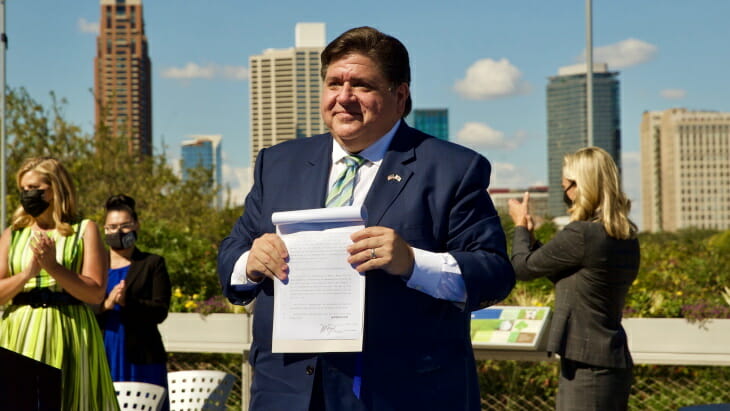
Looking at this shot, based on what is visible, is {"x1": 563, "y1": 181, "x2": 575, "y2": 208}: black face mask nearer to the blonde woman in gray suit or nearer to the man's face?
the blonde woman in gray suit

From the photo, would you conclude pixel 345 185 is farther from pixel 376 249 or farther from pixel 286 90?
pixel 286 90

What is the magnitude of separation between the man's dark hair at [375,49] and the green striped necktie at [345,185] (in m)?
0.25

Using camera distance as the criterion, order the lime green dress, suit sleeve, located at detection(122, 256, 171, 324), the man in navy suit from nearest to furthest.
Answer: the man in navy suit
the lime green dress
suit sleeve, located at detection(122, 256, 171, 324)

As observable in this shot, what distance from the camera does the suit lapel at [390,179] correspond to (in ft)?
8.77

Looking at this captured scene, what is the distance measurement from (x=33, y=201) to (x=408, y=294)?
2849 mm

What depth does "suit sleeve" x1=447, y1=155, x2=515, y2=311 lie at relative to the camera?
2600 millimetres

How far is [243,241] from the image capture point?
2900mm

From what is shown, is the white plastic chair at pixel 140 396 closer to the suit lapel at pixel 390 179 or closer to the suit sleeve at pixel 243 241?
the suit sleeve at pixel 243 241

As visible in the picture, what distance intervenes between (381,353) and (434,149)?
62 centimetres

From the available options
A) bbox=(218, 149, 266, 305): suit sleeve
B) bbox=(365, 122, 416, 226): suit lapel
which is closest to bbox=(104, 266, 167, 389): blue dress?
bbox=(218, 149, 266, 305): suit sleeve

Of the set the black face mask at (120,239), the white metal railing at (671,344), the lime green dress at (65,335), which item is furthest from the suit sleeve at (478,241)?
the black face mask at (120,239)

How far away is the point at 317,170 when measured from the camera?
2809 millimetres

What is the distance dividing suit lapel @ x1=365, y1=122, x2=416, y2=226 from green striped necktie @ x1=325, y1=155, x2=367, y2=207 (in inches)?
3.2

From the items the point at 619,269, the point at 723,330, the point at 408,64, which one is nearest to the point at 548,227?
the point at 723,330
